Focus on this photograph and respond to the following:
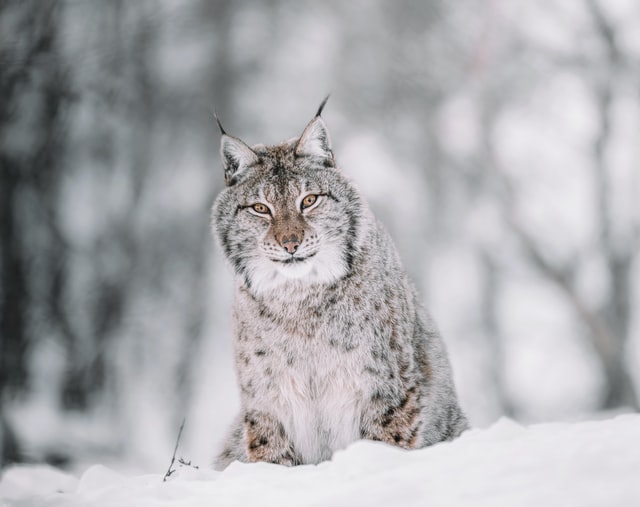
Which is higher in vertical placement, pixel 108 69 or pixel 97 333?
pixel 108 69

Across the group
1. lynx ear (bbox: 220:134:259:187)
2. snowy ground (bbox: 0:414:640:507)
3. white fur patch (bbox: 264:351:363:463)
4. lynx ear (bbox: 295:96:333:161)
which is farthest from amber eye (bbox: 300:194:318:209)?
snowy ground (bbox: 0:414:640:507)

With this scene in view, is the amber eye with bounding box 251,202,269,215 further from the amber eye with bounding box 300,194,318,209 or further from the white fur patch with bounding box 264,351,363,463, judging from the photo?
the white fur patch with bounding box 264,351,363,463

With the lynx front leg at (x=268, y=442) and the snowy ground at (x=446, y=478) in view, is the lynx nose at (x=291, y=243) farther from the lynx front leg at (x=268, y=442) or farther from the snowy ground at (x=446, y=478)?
the snowy ground at (x=446, y=478)

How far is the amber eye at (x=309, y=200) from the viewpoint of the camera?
13.7 ft

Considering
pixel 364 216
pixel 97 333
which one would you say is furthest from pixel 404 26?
pixel 364 216

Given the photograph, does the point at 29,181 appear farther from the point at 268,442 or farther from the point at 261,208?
the point at 268,442

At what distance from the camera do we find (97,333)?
12.5 meters

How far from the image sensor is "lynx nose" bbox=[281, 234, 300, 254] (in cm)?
401

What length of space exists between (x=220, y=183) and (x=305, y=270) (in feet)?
35.6

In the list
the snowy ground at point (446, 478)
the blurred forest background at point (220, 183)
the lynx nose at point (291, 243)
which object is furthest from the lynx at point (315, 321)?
the blurred forest background at point (220, 183)

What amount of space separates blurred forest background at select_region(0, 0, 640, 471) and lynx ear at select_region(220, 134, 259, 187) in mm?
4825

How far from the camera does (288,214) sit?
4121 millimetres

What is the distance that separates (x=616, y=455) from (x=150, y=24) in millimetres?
12565

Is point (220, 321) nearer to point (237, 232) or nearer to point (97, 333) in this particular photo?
point (97, 333)
